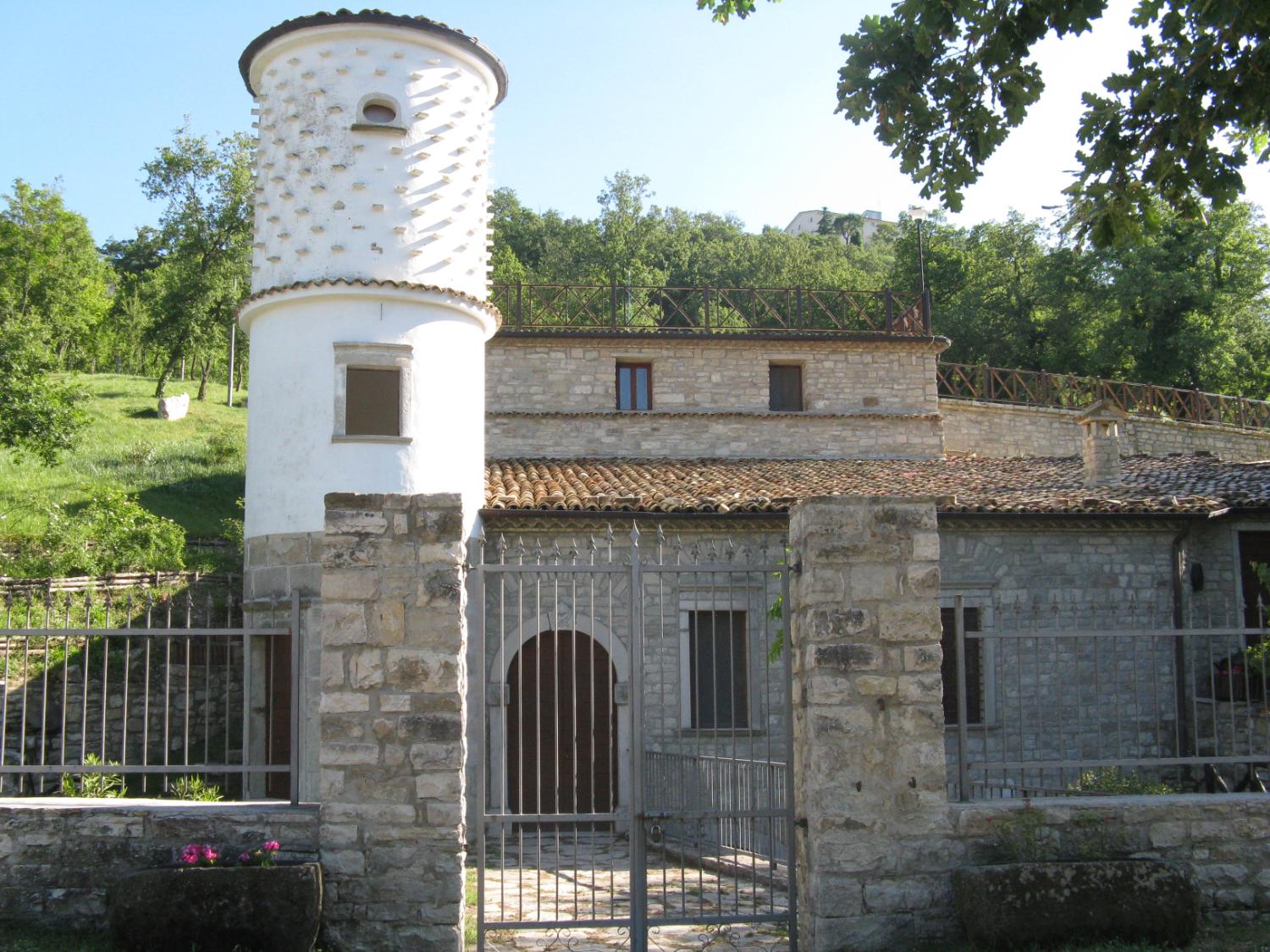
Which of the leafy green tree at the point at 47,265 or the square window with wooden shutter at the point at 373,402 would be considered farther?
the leafy green tree at the point at 47,265

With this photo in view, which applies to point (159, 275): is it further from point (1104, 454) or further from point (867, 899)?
point (867, 899)

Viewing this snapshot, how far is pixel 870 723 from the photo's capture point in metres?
6.29

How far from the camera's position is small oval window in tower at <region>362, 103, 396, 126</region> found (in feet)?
39.8

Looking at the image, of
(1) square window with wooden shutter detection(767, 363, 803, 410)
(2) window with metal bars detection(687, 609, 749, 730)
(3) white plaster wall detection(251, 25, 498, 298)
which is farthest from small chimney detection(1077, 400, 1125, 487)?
(3) white plaster wall detection(251, 25, 498, 298)

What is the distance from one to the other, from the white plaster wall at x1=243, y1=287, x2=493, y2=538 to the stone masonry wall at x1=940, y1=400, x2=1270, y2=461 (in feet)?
42.7

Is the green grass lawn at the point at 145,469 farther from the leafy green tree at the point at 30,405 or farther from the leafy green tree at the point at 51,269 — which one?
the leafy green tree at the point at 51,269

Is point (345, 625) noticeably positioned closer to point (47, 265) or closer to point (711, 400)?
point (711, 400)

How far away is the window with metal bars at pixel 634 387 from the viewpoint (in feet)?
62.5

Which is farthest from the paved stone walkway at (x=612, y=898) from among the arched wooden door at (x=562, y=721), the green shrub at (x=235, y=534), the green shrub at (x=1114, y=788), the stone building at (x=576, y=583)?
the green shrub at (x=235, y=534)

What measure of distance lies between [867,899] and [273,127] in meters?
10.1

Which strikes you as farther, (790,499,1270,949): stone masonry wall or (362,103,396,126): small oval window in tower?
(362,103,396,126): small oval window in tower

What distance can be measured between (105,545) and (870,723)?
13.7 metres

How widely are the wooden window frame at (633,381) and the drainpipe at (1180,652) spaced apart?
8.36 m

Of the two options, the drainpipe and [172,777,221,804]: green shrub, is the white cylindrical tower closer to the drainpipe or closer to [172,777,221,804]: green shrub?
[172,777,221,804]: green shrub
